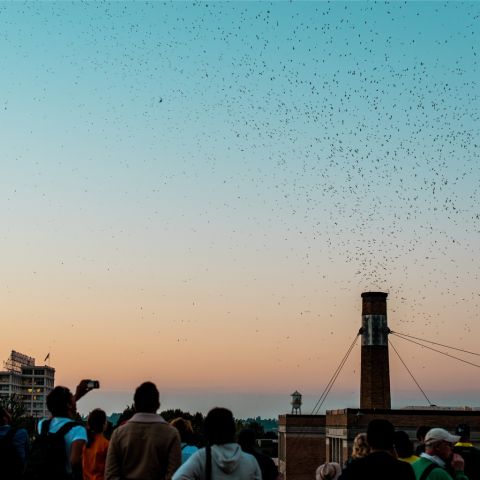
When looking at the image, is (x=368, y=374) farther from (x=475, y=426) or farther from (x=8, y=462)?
(x=8, y=462)

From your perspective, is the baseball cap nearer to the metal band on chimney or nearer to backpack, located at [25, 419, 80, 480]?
backpack, located at [25, 419, 80, 480]

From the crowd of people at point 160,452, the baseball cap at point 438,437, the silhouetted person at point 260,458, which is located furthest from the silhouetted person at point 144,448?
the baseball cap at point 438,437

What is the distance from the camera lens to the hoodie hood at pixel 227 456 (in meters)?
6.18

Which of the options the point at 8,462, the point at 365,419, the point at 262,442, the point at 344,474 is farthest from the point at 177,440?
the point at 262,442

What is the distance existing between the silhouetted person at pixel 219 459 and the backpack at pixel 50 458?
6.89ft

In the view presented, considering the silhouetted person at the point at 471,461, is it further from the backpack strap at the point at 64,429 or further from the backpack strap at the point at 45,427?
the backpack strap at the point at 45,427

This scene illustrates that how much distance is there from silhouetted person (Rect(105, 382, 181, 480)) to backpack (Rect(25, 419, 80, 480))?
984 mm

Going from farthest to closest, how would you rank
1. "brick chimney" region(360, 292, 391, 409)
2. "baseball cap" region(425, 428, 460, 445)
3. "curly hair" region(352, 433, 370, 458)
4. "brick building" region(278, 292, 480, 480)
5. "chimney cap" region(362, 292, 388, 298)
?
"chimney cap" region(362, 292, 388, 298), "brick chimney" region(360, 292, 391, 409), "brick building" region(278, 292, 480, 480), "baseball cap" region(425, 428, 460, 445), "curly hair" region(352, 433, 370, 458)

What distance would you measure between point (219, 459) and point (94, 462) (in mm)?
3158

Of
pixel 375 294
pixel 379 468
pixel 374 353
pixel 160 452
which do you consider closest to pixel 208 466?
pixel 160 452

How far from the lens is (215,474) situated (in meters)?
6.16

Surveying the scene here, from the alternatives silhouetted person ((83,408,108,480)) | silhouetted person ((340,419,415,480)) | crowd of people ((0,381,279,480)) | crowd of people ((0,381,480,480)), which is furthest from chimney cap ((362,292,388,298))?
silhouetted person ((340,419,415,480))

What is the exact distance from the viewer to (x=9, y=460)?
28.0 ft

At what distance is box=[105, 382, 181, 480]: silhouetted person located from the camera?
693 cm
